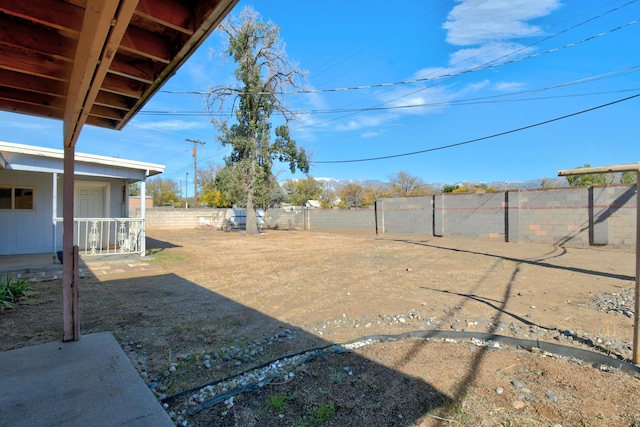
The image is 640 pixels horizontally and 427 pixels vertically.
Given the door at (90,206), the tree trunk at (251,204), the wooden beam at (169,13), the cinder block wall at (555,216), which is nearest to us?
the wooden beam at (169,13)

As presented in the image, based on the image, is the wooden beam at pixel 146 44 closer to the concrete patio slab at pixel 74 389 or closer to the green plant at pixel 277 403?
the concrete patio slab at pixel 74 389

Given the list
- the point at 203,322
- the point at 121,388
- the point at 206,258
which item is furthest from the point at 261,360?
the point at 206,258

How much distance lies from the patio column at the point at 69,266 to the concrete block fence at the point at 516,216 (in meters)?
14.3

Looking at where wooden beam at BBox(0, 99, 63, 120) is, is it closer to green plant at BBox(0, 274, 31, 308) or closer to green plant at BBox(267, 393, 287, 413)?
green plant at BBox(0, 274, 31, 308)

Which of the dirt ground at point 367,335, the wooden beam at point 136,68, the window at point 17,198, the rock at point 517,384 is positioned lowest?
the dirt ground at point 367,335

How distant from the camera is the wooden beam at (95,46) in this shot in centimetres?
153

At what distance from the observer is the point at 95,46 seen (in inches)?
70.5

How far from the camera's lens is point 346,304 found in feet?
15.9

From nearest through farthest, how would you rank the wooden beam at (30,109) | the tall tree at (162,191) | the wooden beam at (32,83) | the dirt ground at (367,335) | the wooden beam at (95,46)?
the wooden beam at (95,46), the dirt ground at (367,335), the wooden beam at (32,83), the wooden beam at (30,109), the tall tree at (162,191)

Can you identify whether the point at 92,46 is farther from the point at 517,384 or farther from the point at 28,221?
the point at 28,221

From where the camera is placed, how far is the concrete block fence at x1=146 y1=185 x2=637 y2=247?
10609mm

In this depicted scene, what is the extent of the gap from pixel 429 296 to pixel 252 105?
15.8 metres

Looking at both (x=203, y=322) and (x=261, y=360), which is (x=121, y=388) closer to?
(x=261, y=360)

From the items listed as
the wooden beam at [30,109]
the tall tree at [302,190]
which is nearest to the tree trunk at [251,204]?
the wooden beam at [30,109]
